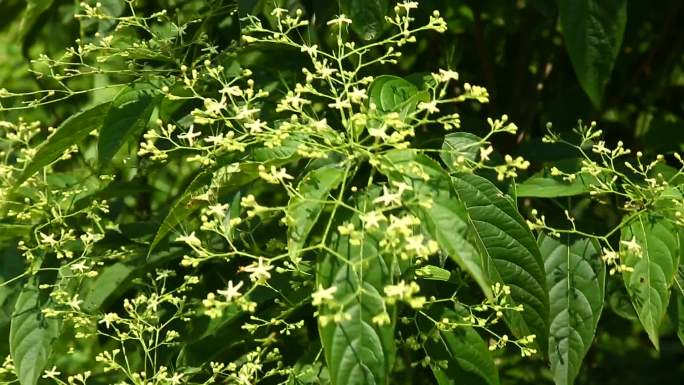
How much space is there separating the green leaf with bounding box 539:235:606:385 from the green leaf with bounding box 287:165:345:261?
17.0 inches

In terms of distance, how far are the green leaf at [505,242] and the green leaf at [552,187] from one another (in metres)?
0.20

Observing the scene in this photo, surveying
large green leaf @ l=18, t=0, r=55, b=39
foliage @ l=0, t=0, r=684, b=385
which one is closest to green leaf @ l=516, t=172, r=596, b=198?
foliage @ l=0, t=0, r=684, b=385

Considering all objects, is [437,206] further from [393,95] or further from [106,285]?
[106,285]

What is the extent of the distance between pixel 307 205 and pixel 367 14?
389mm

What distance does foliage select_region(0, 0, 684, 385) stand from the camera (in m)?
1.16

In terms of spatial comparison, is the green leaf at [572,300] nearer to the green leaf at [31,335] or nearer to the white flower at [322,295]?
the white flower at [322,295]

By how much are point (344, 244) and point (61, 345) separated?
29.5 inches

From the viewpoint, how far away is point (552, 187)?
1467 mm

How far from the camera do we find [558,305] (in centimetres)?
143

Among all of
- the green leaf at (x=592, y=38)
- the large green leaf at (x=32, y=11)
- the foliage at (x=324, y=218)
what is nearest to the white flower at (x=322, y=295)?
the foliage at (x=324, y=218)

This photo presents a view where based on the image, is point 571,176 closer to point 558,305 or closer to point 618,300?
point 558,305

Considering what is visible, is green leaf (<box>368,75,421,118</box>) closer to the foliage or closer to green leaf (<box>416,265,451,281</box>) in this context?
the foliage

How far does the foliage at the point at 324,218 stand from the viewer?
1.16m

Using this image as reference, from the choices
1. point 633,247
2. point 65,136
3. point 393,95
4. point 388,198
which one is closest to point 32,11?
point 65,136
